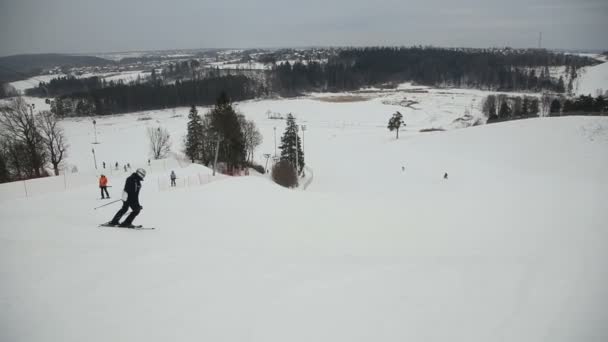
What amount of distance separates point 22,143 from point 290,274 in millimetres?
39305

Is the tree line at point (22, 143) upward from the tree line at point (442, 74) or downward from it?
downward

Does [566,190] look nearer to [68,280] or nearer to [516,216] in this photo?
[516,216]

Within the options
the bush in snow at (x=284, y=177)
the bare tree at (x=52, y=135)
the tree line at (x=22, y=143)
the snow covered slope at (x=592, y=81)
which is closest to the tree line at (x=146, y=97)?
the bare tree at (x=52, y=135)

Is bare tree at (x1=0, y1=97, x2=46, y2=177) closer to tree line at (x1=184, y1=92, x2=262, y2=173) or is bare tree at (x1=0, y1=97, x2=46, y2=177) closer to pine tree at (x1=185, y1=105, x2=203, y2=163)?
pine tree at (x1=185, y1=105, x2=203, y2=163)

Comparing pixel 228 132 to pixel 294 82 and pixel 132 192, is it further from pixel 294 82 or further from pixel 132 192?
pixel 294 82

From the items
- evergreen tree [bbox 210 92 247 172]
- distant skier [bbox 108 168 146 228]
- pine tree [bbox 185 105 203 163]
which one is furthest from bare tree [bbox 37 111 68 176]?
distant skier [bbox 108 168 146 228]

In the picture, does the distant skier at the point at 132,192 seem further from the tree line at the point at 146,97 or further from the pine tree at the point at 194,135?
the tree line at the point at 146,97

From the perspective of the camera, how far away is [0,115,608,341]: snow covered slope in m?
4.55

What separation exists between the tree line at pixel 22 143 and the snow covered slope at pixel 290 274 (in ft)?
68.2

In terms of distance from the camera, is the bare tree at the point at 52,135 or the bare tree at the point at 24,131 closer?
the bare tree at the point at 24,131

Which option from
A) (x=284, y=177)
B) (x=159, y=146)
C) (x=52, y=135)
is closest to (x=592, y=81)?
(x=284, y=177)

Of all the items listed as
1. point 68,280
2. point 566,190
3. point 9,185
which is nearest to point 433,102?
point 566,190

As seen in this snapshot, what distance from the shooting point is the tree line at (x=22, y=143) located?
97.1ft

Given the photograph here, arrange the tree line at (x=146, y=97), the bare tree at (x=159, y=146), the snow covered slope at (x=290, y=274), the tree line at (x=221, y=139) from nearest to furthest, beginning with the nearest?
the snow covered slope at (x=290, y=274) < the tree line at (x=221, y=139) < the bare tree at (x=159, y=146) < the tree line at (x=146, y=97)
